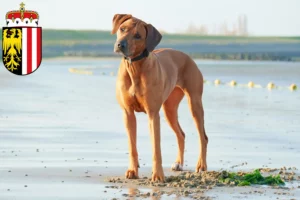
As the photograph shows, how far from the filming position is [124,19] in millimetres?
11555

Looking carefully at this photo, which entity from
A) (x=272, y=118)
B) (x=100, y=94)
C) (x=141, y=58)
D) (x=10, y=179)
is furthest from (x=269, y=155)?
(x=100, y=94)

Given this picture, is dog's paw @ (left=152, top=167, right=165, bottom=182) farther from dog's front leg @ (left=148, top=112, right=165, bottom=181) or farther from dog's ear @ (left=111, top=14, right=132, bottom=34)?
dog's ear @ (left=111, top=14, right=132, bottom=34)

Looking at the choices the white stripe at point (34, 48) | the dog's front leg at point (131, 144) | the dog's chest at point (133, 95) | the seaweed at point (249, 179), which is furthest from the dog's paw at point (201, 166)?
Answer: the white stripe at point (34, 48)

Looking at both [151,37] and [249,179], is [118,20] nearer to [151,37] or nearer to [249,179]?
[151,37]

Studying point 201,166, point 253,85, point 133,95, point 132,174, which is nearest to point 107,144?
point 201,166

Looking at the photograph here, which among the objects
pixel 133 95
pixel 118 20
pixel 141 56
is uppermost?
pixel 118 20

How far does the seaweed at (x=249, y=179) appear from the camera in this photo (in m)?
11.4

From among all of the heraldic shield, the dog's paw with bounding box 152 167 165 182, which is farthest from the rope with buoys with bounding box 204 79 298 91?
the dog's paw with bounding box 152 167 165 182

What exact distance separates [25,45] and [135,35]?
7200 millimetres

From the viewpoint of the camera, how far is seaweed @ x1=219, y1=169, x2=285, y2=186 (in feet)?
37.3

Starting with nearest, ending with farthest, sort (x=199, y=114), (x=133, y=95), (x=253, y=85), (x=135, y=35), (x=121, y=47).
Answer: (x=121, y=47), (x=135, y=35), (x=133, y=95), (x=199, y=114), (x=253, y=85)

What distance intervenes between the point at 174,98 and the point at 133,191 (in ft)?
9.03

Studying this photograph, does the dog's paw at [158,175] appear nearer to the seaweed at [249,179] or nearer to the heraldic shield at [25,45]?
the seaweed at [249,179]

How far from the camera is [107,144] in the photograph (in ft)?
49.0
